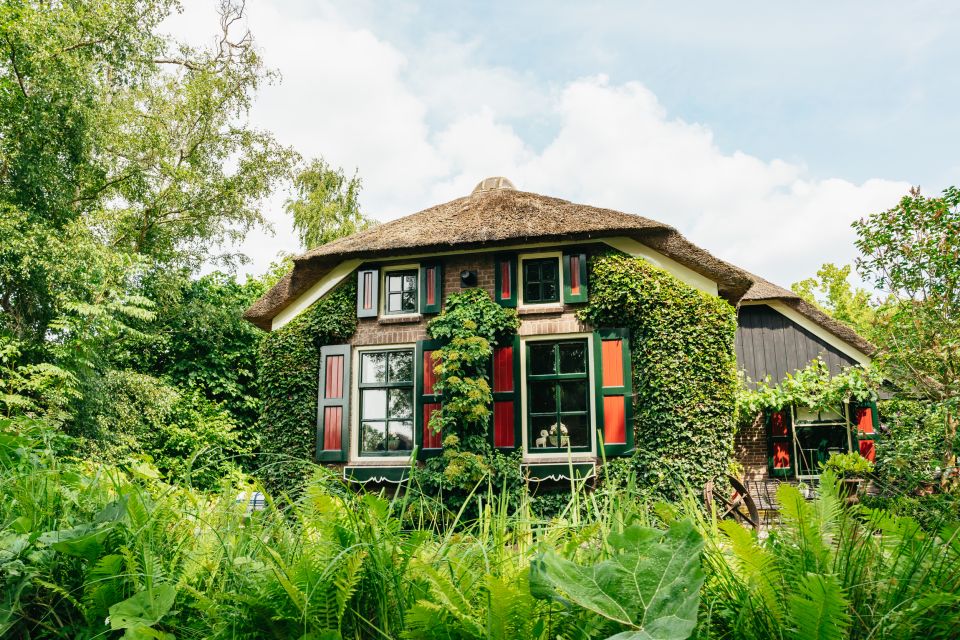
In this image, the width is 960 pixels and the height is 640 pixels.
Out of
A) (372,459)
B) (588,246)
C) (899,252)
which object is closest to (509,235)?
(588,246)

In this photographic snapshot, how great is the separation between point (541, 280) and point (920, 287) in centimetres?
495

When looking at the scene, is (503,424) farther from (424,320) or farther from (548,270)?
(548,270)

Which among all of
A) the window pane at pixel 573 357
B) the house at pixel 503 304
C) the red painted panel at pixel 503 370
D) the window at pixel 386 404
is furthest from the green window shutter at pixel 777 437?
the window at pixel 386 404

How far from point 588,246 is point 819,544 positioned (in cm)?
901

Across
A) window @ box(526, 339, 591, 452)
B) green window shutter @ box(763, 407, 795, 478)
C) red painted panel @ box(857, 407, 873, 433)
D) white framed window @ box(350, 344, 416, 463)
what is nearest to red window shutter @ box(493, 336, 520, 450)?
window @ box(526, 339, 591, 452)

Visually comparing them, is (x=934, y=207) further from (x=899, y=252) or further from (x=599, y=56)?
(x=599, y=56)

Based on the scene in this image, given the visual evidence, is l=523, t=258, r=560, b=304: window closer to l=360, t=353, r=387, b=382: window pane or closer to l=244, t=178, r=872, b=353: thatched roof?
l=244, t=178, r=872, b=353: thatched roof

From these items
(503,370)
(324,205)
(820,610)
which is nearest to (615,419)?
(503,370)

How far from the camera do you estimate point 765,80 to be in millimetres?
3715

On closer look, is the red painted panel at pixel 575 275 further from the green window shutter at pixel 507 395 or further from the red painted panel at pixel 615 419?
the red painted panel at pixel 615 419

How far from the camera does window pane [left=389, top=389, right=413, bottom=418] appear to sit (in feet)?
33.0

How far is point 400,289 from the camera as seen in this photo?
34.5 feet

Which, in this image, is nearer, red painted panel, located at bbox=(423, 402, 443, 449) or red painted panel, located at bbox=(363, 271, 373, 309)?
red painted panel, located at bbox=(423, 402, 443, 449)

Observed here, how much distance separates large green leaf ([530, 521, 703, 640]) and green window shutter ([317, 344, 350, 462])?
31.3ft
